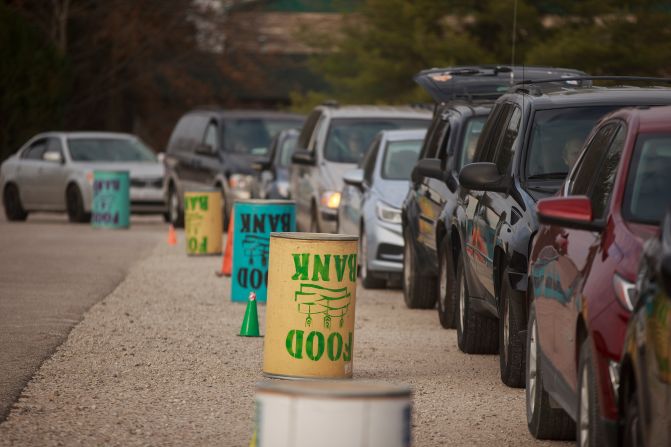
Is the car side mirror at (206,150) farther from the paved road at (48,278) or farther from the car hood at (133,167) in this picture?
the car hood at (133,167)

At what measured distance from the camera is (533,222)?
9.39 metres

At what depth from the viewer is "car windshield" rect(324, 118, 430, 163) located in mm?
20125

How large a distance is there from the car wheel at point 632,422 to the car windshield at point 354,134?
14119 millimetres

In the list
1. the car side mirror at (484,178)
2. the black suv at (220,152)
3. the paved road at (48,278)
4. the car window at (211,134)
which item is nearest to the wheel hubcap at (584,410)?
the paved road at (48,278)

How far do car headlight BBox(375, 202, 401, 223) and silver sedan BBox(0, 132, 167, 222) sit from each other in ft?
44.0

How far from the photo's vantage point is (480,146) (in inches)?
460

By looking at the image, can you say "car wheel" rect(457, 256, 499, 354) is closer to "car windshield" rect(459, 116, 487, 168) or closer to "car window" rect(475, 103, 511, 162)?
"car window" rect(475, 103, 511, 162)

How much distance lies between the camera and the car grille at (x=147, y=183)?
29.8 meters

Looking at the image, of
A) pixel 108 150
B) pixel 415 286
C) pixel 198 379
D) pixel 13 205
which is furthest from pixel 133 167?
pixel 198 379

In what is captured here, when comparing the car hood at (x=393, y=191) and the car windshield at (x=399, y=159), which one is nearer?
the car hood at (x=393, y=191)

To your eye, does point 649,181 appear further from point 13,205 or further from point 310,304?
point 13,205

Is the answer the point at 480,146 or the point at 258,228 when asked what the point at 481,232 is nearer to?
the point at 480,146

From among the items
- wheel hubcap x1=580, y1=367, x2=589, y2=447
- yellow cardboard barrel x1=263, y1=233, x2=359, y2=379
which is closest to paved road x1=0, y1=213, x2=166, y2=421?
yellow cardboard barrel x1=263, y1=233, x2=359, y2=379

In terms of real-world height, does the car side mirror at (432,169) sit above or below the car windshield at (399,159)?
above
